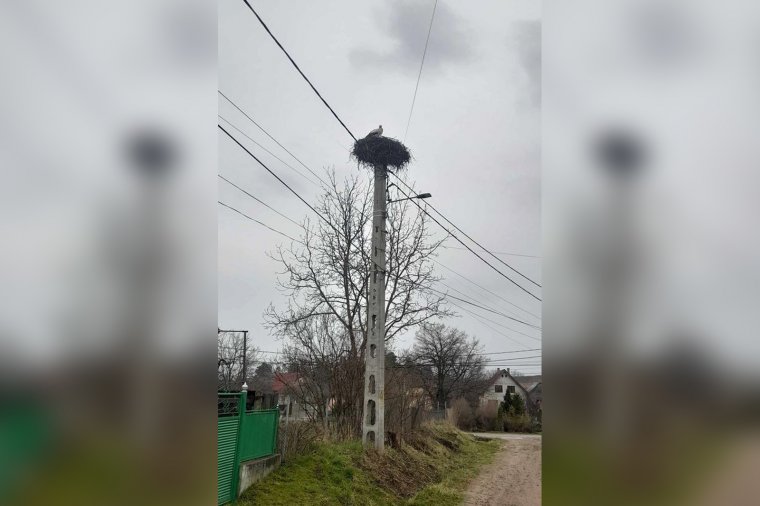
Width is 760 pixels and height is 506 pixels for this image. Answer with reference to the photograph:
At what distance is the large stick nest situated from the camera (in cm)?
1120

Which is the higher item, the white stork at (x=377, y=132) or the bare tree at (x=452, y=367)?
the white stork at (x=377, y=132)

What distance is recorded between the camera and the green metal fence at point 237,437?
6438 mm

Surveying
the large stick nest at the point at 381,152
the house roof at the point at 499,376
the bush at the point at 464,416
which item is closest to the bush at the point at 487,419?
the bush at the point at 464,416

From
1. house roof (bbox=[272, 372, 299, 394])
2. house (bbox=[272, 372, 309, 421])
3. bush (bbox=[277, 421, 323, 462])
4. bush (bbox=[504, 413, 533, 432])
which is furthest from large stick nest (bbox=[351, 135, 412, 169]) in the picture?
bush (bbox=[504, 413, 533, 432])

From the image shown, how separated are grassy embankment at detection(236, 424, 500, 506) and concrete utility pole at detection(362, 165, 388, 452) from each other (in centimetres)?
44

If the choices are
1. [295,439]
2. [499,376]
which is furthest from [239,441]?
[499,376]

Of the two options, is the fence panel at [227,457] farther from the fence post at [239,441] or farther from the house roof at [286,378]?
the house roof at [286,378]

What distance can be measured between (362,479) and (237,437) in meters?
3.04

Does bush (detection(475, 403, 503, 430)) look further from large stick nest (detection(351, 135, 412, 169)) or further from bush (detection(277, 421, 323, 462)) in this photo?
large stick nest (detection(351, 135, 412, 169))

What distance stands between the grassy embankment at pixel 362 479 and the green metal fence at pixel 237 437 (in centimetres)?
36
